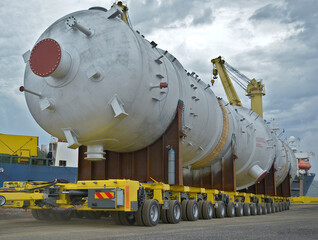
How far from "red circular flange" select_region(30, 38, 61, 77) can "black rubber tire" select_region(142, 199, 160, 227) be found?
3810 millimetres

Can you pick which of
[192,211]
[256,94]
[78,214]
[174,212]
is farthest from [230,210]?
[256,94]

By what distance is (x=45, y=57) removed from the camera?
8.67m

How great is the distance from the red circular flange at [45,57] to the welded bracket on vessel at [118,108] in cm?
151

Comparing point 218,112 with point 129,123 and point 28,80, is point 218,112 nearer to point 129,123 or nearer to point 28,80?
point 129,123

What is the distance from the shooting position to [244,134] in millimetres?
15906

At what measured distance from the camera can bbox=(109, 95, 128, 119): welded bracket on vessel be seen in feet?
28.0

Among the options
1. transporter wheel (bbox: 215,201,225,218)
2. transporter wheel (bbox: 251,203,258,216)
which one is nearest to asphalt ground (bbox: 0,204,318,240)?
transporter wheel (bbox: 215,201,225,218)

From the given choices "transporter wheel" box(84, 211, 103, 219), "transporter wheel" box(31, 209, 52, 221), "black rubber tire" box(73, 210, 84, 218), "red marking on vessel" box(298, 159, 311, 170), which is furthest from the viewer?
"red marking on vessel" box(298, 159, 311, 170)

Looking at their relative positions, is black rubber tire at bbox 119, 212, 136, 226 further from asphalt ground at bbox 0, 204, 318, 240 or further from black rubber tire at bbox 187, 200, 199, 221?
black rubber tire at bbox 187, 200, 199, 221

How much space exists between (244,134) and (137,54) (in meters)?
8.32

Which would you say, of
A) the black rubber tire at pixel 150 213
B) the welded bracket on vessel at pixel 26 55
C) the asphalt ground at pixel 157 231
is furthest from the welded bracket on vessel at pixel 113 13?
the asphalt ground at pixel 157 231

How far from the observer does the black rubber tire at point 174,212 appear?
382 inches

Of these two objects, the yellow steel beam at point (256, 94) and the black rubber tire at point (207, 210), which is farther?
the yellow steel beam at point (256, 94)

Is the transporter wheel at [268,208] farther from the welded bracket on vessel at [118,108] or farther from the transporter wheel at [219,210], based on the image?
the welded bracket on vessel at [118,108]
